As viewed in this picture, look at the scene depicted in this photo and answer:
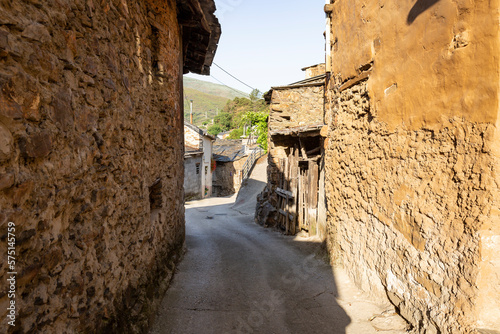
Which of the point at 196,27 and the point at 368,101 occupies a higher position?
the point at 196,27

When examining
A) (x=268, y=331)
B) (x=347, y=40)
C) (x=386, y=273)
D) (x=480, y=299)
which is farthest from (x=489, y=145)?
(x=347, y=40)

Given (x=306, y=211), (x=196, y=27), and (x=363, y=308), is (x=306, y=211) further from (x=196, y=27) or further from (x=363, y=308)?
(x=196, y=27)

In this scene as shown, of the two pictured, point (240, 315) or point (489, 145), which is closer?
point (489, 145)

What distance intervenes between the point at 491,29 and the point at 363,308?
9.60 feet

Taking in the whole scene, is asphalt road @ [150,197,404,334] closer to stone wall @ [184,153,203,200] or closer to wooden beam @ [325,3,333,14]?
wooden beam @ [325,3,333,14]

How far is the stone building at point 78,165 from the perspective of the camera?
1410 mm

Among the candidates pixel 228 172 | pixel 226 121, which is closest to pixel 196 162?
pixel 228 172

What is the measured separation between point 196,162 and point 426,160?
1906 centimetres

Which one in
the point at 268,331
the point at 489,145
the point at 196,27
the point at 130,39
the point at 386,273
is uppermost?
the point at 196,27

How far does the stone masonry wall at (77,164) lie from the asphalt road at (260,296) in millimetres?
499

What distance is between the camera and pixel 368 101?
12.8 feet

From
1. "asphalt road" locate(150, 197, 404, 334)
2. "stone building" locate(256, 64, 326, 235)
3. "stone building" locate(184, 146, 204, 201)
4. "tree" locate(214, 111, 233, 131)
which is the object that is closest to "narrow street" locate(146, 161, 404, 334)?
"asphalt road" locate(150, 197, 404, 334)

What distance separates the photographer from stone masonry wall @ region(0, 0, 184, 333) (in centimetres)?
141

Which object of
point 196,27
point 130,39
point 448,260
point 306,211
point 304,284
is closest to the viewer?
point 448,260
